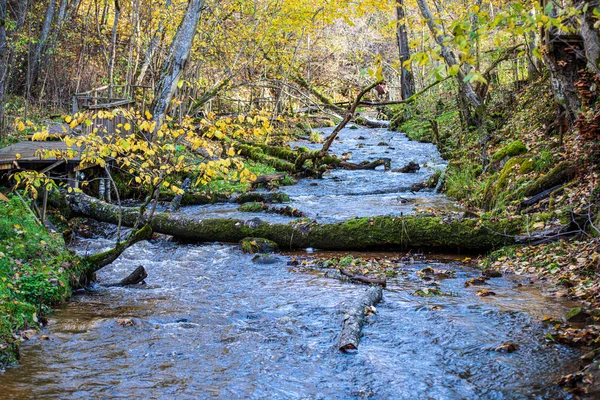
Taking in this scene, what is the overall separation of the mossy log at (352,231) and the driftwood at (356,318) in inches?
96.8

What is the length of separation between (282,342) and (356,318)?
908 mm

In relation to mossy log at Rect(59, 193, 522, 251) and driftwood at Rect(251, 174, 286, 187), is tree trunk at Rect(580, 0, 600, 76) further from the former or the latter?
driftwood at Rect(251, 174, 286, 187)

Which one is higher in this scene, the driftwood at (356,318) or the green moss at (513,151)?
the green moss at (513,151)

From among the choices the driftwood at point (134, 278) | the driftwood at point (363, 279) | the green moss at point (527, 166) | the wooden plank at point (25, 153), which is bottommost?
the driftwood at point (134, 278)

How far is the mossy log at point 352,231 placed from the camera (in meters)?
8.97

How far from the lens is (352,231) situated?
970 cm

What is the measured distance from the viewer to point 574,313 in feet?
18.5

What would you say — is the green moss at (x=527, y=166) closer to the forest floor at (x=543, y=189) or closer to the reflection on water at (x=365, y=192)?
the forest floor at (x=543, y=189)

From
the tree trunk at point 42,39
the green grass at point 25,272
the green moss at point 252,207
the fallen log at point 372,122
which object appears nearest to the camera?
the green grass at point 25,272

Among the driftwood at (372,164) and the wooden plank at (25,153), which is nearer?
the wooden plank at (25,153)

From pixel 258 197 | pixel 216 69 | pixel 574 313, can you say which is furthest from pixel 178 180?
pixel 574 313

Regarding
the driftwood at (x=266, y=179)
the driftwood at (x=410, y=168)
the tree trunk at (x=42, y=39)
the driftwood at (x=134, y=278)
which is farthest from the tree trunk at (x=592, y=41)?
the tree trunk at (x=42, y=39)

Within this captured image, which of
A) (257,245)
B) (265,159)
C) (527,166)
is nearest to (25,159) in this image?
Answer: (257,245)

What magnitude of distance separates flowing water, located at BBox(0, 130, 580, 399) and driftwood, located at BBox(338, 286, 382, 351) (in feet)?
0.35
